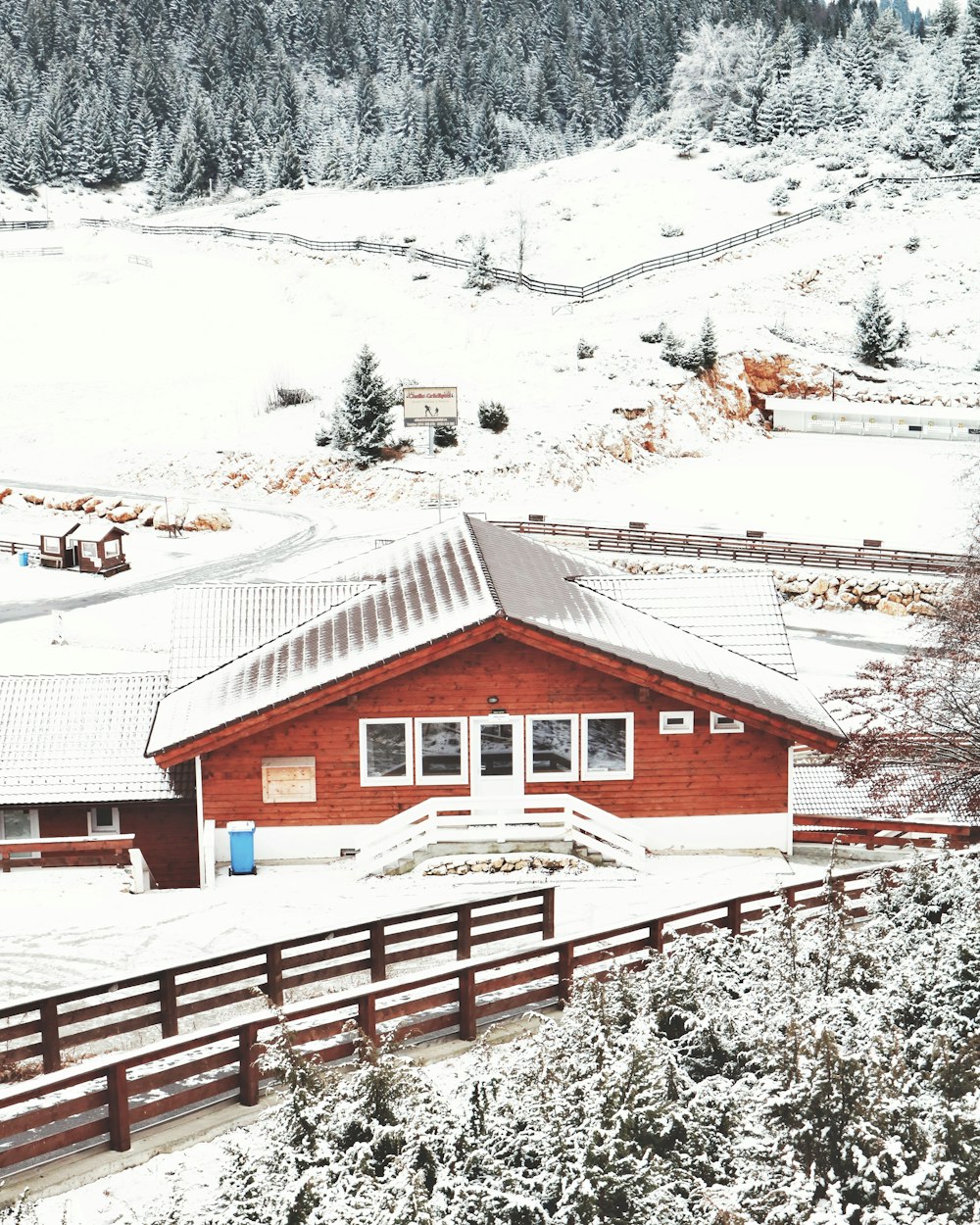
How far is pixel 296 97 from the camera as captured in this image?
14088 centimetres

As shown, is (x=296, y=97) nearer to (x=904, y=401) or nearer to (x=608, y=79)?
(x=608, y=79)

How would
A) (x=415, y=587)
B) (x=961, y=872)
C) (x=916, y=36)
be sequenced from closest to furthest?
(x=961, y=872) < (x=415, y=587) < (x=916, y=36)

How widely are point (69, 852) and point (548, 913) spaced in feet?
34.6

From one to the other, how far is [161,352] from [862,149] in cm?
5456

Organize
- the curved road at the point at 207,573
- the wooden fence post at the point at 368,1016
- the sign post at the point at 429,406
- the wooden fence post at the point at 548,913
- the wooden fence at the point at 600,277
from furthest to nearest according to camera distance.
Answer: the wooden fence at the point at 600,277 < the sign post at the point at 429,406 < the curved road at the point at 207,573 < the wooden fence post at the point at 548,913 < the wooden fence post at the point at 368,1016

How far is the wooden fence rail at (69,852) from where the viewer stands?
2172cm

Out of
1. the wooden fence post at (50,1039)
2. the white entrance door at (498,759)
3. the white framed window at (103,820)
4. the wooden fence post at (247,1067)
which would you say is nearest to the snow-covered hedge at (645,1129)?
the wooden fence post at (247,1067)

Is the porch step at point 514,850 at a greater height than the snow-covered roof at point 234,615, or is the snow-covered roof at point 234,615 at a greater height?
the snow-covered roof at point 234,615

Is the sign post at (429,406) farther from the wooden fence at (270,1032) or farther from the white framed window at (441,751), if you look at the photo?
the wooden fence at (270,1032)

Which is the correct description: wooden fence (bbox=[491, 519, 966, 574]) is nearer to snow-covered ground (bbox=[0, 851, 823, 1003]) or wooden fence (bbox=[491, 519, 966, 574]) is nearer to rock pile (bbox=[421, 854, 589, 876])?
snow-covered ground (bbox=[0, 851, 823, 1003])

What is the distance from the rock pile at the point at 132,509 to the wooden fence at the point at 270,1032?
4229cm

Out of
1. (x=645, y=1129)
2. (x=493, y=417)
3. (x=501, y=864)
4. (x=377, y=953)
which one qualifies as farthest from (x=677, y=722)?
(x=493, y=417)

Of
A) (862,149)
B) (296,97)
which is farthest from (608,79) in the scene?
(862,149)

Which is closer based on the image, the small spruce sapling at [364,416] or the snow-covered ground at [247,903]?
the snow-covered ground at [247,903]
